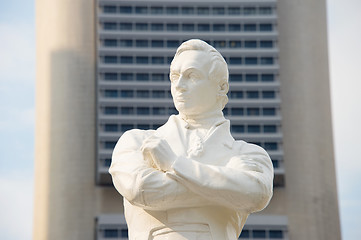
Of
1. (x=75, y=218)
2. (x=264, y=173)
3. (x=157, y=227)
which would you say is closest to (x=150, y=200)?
(x=157, y=227)

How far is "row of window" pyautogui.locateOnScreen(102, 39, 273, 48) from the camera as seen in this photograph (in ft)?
237

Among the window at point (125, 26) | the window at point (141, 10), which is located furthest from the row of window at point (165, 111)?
the window at point (141, 10)

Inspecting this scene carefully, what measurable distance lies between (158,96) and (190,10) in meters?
7.06

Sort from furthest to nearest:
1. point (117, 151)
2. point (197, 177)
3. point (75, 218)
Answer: point (75, 218)
point (117, 151)
point (197, 177)

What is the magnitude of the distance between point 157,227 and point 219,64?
190 centimetres

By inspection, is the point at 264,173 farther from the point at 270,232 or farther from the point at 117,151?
the point at 270,232

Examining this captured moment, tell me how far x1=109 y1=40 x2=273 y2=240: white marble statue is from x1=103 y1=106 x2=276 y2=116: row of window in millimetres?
61118

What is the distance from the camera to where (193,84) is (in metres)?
10.2

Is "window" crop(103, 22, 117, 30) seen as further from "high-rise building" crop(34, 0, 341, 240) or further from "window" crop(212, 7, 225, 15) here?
"window" crop(212, 7, 225, 15)

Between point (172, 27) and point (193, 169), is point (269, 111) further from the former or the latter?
point (193, 169)

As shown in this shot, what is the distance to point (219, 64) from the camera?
1034 centimetres

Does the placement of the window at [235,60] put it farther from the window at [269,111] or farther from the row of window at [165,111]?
the window at [269,111]

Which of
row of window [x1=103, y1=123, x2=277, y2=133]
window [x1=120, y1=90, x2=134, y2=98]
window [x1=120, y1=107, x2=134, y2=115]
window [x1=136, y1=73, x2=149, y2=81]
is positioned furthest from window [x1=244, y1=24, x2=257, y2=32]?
window [x1=120, y1=107, x2=134, y2=115]

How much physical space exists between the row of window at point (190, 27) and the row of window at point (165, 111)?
5.99 metres
